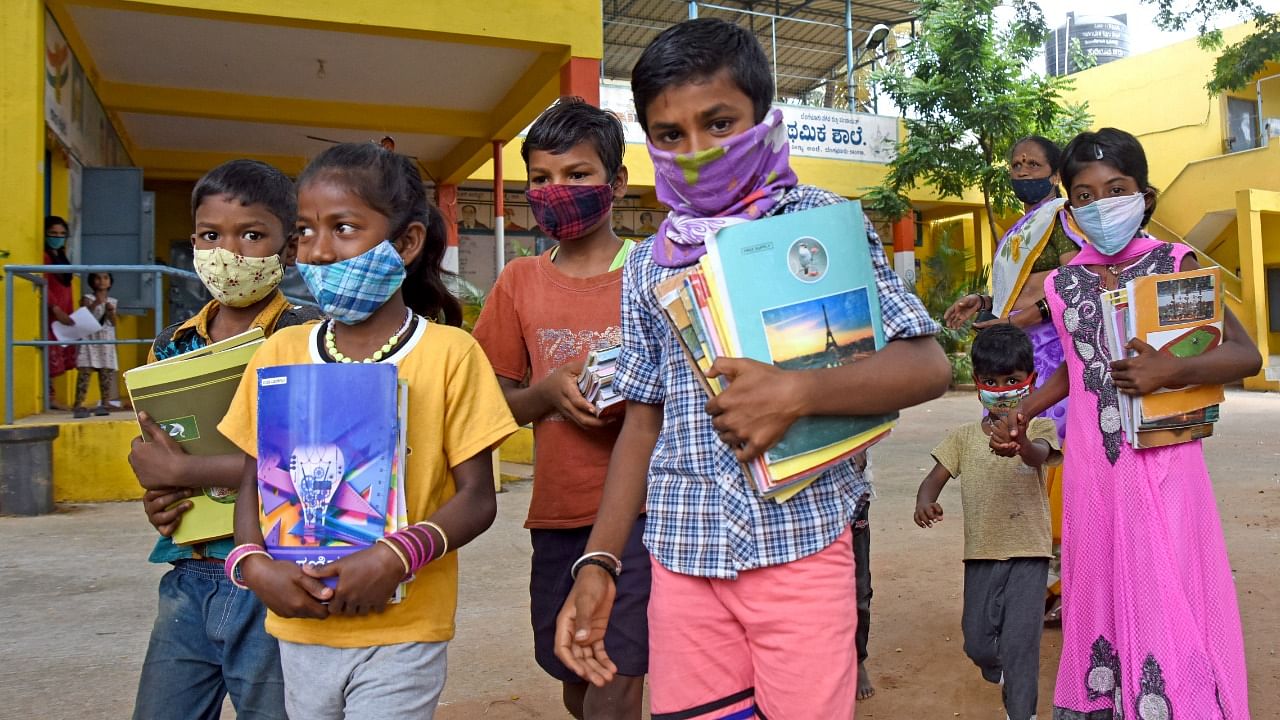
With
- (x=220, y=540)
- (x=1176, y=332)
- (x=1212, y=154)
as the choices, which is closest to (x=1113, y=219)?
(x=1176, y=332)

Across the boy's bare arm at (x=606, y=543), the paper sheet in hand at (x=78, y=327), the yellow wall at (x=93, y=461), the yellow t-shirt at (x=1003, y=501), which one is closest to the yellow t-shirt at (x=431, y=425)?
the boy's bare arm at (x=606, y=543)

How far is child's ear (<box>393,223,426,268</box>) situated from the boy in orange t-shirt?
0.42 m

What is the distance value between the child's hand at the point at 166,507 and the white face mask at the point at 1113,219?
245cm

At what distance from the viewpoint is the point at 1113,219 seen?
2.72 meters

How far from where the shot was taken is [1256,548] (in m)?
5.14

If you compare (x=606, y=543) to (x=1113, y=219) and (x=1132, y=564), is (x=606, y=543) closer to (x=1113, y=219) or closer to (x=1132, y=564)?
(x=1132, y=564)

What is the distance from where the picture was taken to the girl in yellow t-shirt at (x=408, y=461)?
5.37 ft

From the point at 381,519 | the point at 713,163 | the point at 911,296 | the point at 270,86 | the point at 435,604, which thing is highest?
the point at 270,86

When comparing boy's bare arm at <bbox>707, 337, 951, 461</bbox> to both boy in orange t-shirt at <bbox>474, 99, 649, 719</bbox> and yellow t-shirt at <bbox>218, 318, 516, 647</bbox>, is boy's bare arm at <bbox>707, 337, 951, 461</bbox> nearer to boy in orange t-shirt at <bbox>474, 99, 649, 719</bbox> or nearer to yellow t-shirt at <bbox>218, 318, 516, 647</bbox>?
yellow t-shirt at <bbox>218, 318, 516, 647</bbox>

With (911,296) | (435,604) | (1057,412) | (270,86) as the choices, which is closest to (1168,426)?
(1057,412)

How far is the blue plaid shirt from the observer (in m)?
1.47

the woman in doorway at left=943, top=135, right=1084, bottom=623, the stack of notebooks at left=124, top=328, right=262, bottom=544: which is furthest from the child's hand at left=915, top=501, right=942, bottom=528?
the stack of notebooks at left=124, top=328, right=262, bottom=544

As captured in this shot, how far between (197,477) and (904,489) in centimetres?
612

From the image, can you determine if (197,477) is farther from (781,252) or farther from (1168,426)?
(1168,426)
